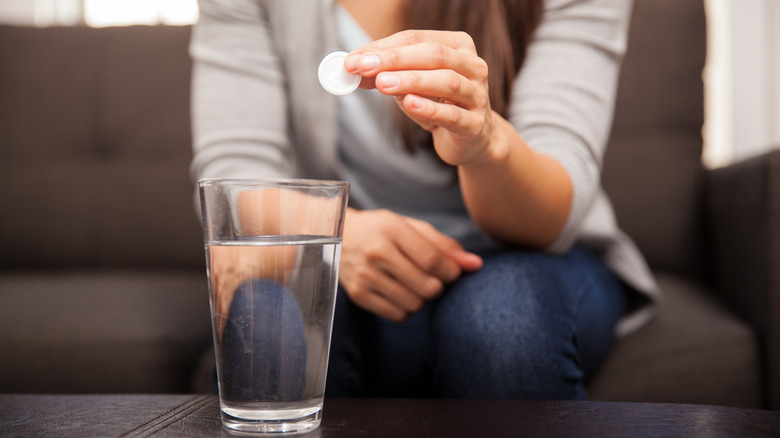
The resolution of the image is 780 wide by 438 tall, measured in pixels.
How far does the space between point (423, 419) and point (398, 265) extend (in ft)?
0.81

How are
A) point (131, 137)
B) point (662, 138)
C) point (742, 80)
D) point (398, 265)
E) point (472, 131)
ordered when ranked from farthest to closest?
point (742, 80), point (131, 137), point (662, 138), point (398, 265), point (472, 131)

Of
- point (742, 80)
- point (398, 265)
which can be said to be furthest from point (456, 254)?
point (742, 80)

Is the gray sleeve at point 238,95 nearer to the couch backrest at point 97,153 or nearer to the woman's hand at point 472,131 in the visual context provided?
the woman's hand at point 472,131

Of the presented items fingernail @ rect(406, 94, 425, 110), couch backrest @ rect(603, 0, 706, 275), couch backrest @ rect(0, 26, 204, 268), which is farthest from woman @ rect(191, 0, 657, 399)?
couch backrest @ rect(0, 26, 204, 268)

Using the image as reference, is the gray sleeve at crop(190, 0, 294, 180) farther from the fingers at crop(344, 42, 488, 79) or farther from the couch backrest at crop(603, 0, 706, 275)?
the couch backrest at crop(603, 0, 706, 275)

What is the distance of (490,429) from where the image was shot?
33 cm

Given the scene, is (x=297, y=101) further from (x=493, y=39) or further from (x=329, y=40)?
(x=493, y=39)

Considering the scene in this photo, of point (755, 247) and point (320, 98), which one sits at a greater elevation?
point (320, 98)

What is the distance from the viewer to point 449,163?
537 mm

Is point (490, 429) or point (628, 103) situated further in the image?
point (628, 103)

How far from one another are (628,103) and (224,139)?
2.46 ft

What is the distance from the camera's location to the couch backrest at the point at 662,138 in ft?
3.59

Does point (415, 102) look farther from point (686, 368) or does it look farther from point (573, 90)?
point (686, 368)

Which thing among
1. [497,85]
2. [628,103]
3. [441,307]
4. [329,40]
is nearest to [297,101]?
[329,40]
